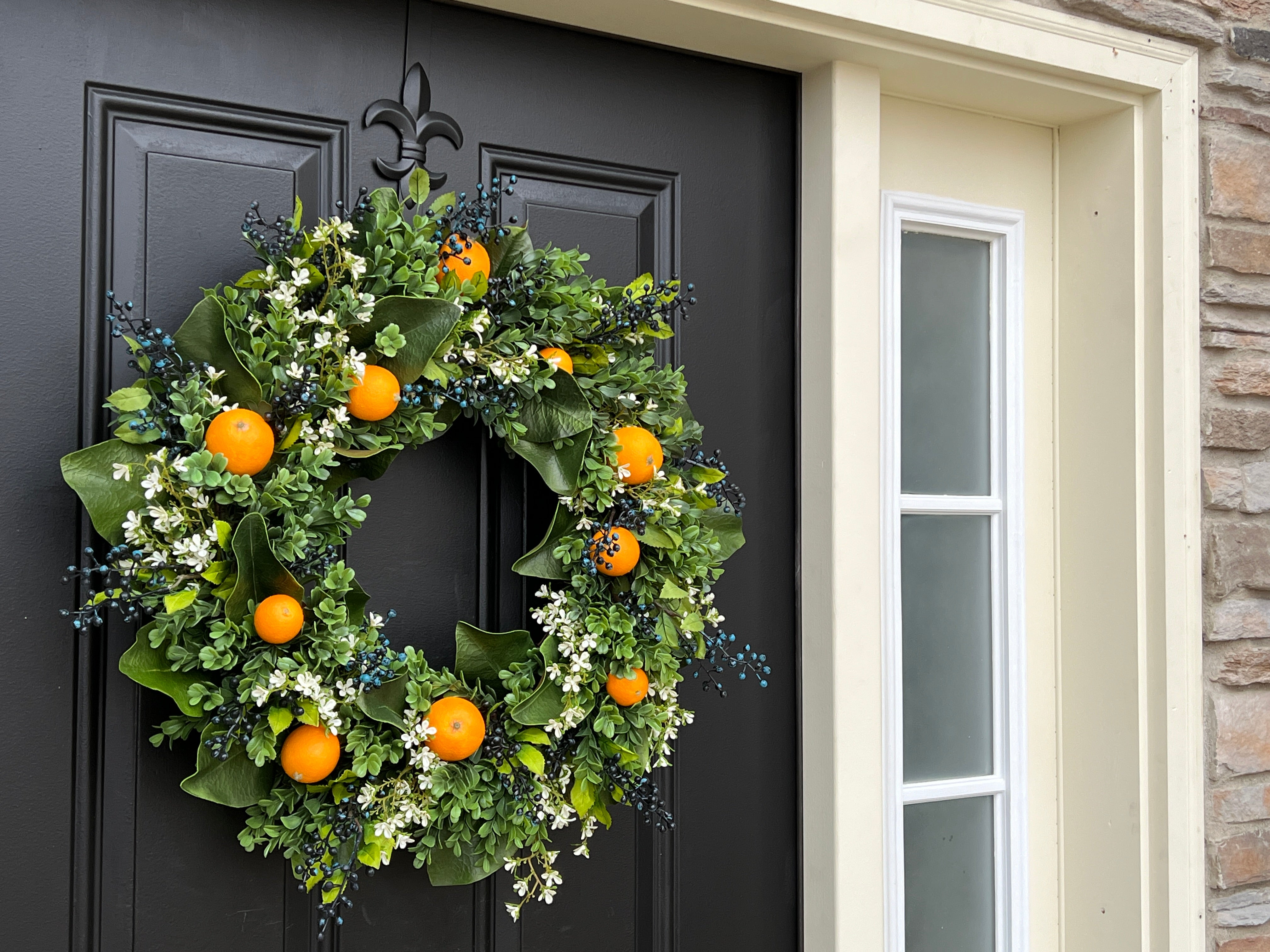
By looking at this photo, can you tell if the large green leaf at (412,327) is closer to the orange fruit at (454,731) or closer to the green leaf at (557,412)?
the green leaf at (557,412)

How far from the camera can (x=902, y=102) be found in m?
1.46

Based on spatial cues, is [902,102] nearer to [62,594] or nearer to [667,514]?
[667,514]

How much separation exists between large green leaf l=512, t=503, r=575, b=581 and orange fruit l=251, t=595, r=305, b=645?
0.83 ft

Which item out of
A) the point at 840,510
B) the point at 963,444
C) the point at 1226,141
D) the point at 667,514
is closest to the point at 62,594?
the point at 667,514

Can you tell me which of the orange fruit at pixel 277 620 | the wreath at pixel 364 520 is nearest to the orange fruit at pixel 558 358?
the wreath at pixel 364 520

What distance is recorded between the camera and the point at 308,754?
98 centimetres

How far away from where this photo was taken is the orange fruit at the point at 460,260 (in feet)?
3.55

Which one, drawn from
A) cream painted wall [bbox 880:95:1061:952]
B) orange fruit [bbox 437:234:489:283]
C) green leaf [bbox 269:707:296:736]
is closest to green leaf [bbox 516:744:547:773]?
green leaf [bbox 269:707:296:736]

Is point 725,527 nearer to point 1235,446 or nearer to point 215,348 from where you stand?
point 215,348

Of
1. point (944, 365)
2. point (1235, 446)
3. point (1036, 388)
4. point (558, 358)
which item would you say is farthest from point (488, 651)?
point (1235, 446)

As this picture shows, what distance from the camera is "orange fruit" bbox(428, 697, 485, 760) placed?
3.41ft

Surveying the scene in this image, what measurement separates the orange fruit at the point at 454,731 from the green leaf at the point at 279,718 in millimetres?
141

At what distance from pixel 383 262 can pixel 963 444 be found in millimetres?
906

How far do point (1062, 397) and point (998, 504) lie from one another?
0.64ft
